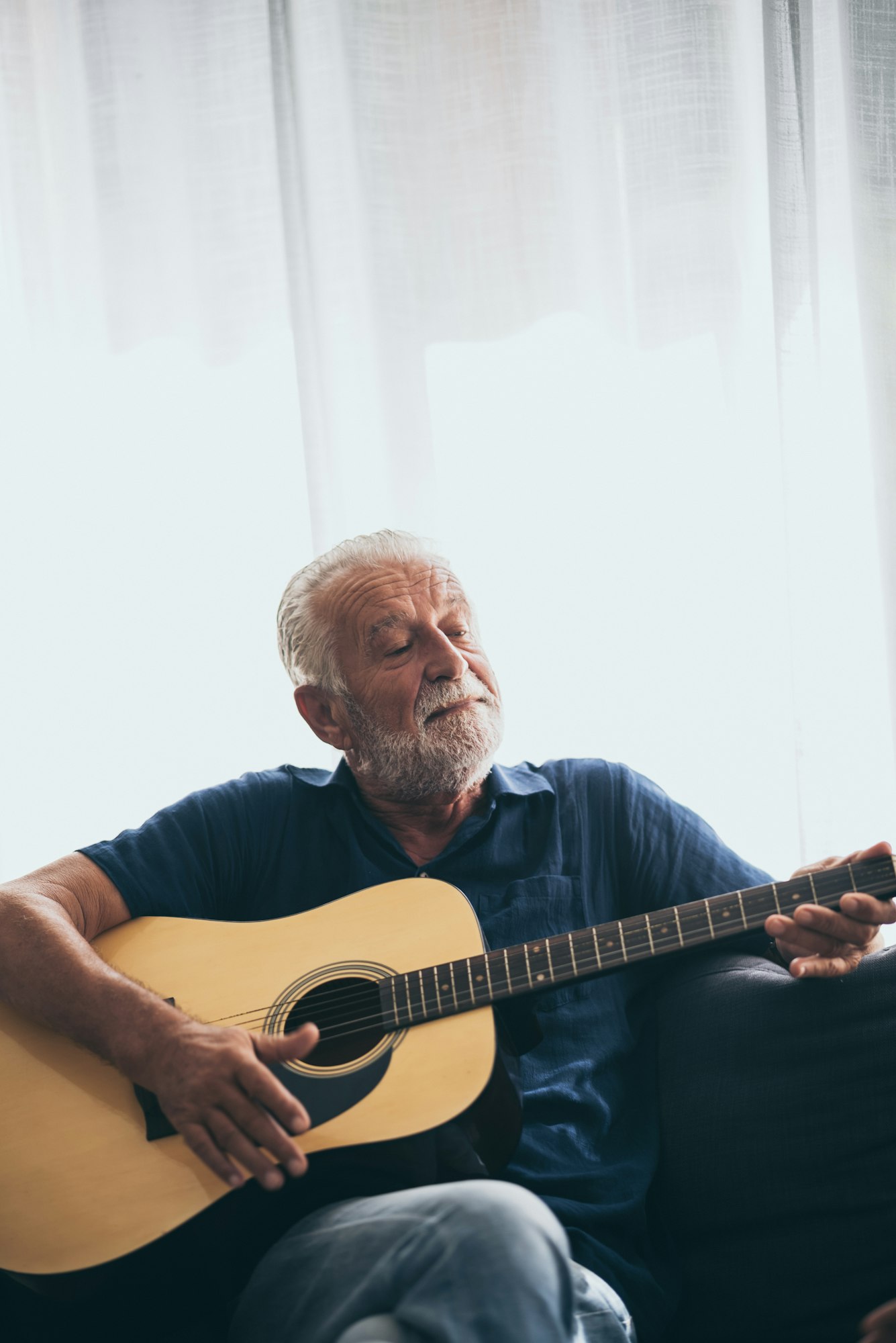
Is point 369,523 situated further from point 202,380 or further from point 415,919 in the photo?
point 415,919

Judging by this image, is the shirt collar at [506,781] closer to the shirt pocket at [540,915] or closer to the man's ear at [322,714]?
the man's ear at [322,714]

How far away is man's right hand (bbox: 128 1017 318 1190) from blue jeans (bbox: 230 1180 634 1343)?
9cm

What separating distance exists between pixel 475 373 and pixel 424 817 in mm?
930

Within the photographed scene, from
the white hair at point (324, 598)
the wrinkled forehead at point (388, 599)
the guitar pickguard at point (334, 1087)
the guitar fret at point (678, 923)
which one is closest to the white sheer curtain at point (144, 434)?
the white hair at point (324, 598)

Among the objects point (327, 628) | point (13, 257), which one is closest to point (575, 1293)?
point (327, 628)

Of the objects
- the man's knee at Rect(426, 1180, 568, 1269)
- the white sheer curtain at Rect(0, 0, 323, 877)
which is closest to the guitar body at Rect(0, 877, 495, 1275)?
the man's knee at Rect(426, 1180, 568, 1269)

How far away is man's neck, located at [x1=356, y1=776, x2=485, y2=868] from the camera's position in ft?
5.68

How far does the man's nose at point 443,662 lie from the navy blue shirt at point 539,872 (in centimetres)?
18

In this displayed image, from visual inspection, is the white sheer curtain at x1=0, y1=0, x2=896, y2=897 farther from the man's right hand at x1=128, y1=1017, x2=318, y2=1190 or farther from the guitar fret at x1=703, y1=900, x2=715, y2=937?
the man's right hand at x1=128, y1=1017, x2=318, y2=1190

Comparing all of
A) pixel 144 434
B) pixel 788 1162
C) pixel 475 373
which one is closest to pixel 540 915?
pixel 788 1162

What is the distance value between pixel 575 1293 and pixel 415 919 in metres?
0.46

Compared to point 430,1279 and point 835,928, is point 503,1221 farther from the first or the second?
point 835,928

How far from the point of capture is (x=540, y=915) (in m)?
1.56

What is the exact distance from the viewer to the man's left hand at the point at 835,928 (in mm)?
1258
